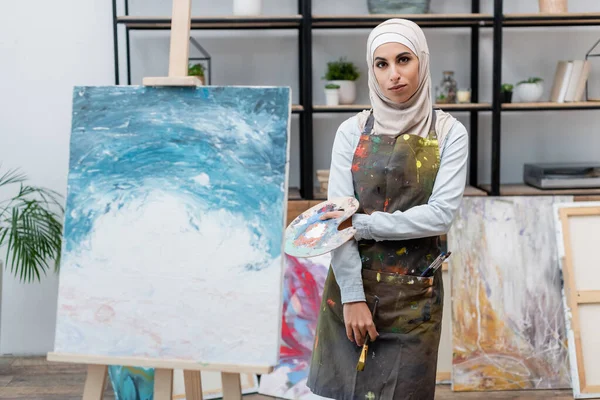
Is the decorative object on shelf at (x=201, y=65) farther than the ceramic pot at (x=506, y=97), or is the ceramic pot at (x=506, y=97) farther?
the ceramic pot at (x=506, y=97)

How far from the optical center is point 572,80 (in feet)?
11.8

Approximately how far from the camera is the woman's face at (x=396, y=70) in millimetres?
1882

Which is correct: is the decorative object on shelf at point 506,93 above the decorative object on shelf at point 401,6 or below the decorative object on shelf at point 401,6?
below

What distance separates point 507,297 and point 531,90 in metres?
0.97

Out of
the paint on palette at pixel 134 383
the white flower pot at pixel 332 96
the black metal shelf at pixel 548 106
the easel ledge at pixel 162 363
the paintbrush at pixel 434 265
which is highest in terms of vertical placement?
the white flower pot at pixel 332 96

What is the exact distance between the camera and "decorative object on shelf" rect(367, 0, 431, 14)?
3.50 metres

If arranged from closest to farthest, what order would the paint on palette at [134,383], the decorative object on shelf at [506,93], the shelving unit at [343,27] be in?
the paint on palette at [134,383]
the shelving unit at [343,27]
the decorative object on shelf at [506,93]

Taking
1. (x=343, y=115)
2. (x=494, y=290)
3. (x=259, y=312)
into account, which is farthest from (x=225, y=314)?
(x=343, y=115)

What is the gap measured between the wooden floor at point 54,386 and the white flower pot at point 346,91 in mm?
1356

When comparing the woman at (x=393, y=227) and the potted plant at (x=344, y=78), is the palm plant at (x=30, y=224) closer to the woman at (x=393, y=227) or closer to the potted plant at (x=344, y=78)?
the potted plant at (x=344, y=78)

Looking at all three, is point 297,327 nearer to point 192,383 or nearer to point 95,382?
point 192,383

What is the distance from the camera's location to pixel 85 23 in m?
3.76

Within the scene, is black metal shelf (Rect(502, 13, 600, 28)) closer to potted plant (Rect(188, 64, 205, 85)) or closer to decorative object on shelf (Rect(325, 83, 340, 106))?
decorative object on shelf (Rect(325, 83, 340, 106))

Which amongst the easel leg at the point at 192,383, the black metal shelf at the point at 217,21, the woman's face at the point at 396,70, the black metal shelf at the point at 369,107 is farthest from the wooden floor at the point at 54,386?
the woman's face at the point at 396,70
